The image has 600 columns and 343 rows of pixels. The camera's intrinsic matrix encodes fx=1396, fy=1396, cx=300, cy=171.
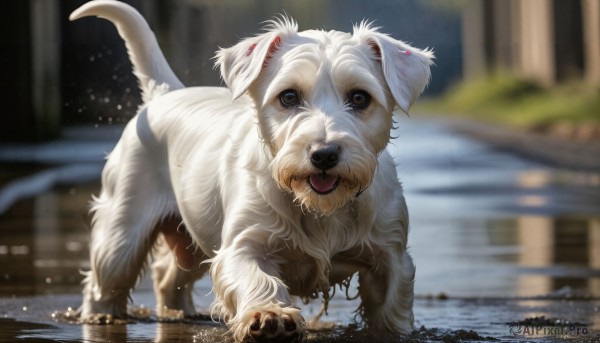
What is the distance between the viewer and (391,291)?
6.49 m

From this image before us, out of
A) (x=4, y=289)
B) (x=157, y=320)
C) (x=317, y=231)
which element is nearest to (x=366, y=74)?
(x=317, y=231)

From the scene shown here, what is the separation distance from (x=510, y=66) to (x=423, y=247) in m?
13.3

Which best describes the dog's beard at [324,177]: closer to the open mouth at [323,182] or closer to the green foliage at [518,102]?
the open mouth at [323,182]

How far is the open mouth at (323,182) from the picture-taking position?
5828 millimetres

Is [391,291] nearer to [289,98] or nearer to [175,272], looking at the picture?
[289,98]

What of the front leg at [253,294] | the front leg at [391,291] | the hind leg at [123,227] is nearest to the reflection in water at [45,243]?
Answer: the hind leg at [123,227]

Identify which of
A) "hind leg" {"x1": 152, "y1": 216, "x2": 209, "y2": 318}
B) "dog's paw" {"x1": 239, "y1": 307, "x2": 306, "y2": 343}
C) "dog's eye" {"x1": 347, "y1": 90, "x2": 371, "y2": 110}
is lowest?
"dog's paw" {"x1": 239, "y1": 307, "x2": 306, "y2": 343}

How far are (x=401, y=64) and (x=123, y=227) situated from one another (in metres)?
2.01

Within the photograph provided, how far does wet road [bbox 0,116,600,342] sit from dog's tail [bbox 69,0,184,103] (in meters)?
1.34

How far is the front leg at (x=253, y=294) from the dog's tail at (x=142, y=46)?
194 cm

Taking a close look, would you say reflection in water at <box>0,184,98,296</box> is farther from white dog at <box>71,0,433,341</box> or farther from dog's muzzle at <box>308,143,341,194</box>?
dog's muzzle at <box>308,143,341,194</box>

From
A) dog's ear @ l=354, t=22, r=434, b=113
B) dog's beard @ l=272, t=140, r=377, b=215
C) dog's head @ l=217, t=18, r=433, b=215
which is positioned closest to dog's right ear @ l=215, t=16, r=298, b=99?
dog's head @ l=217, t=18, r=433, b=215

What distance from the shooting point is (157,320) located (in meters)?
7.64

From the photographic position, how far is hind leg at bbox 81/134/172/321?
24.4 ft
